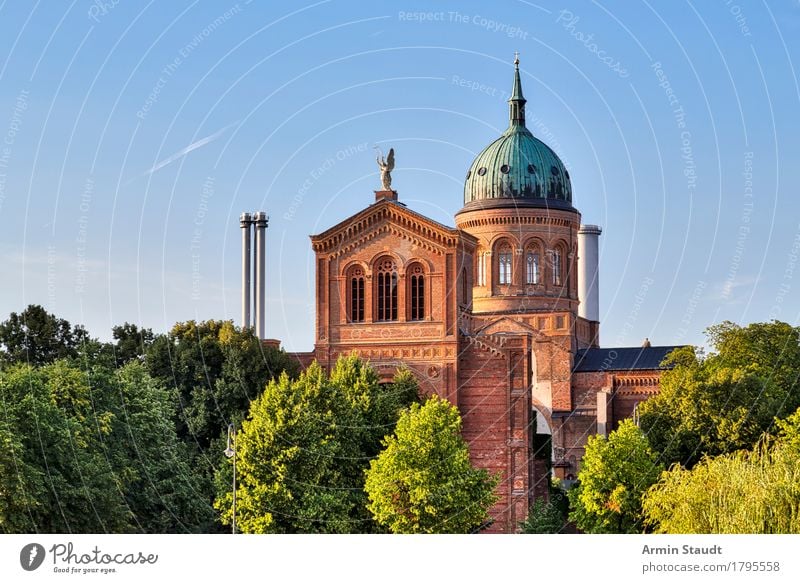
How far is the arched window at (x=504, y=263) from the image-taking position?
106688mm

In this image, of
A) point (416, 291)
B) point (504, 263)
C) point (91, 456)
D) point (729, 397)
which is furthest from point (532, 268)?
point (91, 456)

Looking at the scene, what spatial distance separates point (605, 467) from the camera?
70.1m

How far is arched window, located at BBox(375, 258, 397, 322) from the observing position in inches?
3346

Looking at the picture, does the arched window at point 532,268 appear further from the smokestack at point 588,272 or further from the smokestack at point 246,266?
the smokestack at point 246,266

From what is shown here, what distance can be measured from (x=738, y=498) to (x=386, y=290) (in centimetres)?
3780

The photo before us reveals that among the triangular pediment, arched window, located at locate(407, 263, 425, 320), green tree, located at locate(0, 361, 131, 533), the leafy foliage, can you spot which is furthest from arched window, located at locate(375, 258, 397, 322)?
green tree, located at locate(0, 361, 131, 533)

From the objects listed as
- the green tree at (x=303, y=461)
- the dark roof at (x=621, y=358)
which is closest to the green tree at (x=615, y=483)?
the green tree at (x=303, y=461)

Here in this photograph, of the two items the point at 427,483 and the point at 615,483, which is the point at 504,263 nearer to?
the point at 615,483

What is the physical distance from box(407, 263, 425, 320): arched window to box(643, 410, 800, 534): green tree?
1207 inches

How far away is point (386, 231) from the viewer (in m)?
85.2

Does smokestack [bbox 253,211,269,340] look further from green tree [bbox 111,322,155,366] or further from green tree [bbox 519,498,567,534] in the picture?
green tree [bbox 519,498,567,534]

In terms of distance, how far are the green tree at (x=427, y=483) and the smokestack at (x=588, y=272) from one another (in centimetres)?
4843
